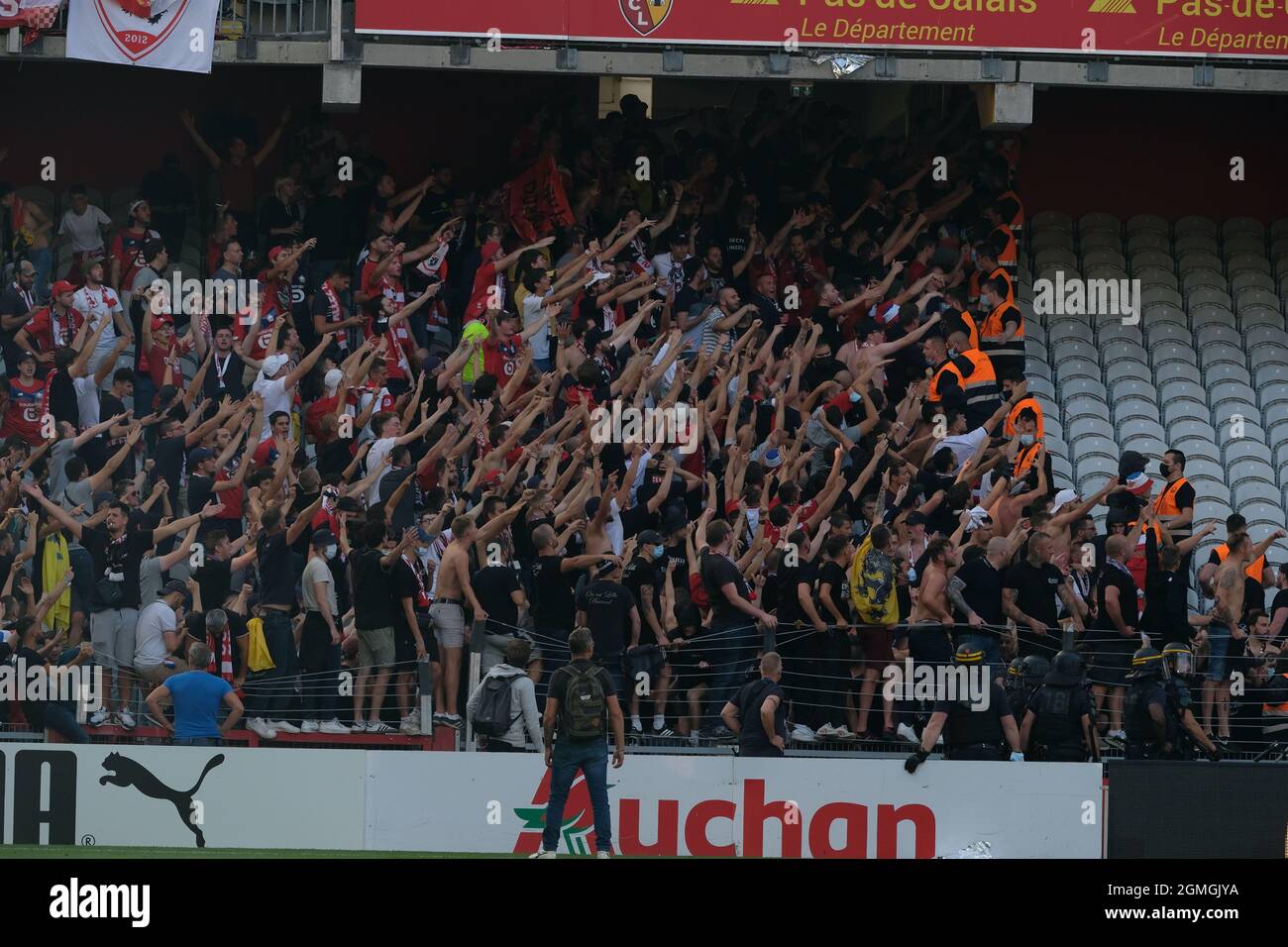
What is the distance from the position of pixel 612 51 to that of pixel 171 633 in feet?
26.7

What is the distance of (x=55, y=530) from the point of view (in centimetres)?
1527

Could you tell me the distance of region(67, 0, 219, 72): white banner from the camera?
1930cm

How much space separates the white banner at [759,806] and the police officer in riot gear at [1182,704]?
73 centimetres

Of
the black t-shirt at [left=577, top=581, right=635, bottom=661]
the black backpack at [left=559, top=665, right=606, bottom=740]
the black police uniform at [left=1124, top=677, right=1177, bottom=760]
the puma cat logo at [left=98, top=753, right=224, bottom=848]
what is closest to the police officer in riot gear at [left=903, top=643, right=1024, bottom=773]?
the black police uniform at [left=1124, top=677, right=1177, bottom=760]

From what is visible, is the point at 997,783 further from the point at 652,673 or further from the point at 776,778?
the point at 652,673

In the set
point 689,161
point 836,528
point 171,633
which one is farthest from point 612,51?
point 171,633

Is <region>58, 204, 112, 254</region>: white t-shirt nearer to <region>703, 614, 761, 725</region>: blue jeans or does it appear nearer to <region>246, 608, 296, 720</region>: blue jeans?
<region>246, 608, 296, 720</region>: blue jeans

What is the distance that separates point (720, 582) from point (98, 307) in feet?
22.8

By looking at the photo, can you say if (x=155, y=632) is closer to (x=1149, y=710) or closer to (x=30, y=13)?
(x=1149, y=710)

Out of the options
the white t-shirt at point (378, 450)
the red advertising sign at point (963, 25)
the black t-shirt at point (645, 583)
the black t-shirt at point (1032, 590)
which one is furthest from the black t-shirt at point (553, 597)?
the red advertising sign at point (963, 25)

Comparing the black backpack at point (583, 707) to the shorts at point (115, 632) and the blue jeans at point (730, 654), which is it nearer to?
the blue jeans at point (730, 654)

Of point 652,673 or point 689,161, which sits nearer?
point 652,673

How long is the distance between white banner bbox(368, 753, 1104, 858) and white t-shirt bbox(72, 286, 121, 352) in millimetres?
5768
